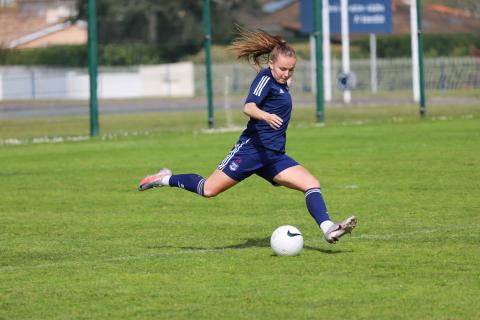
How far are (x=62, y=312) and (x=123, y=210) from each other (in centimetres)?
579

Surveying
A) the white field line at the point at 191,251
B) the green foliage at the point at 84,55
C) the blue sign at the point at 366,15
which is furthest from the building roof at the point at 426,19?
the white field line at the point at 191,251

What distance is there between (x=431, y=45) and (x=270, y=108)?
3464cm

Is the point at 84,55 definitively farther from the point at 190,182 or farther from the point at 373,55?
the point at 190,182

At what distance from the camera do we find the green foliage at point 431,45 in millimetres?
39906

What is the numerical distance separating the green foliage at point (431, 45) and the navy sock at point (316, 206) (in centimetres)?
2988

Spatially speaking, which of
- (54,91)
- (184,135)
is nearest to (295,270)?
(184,135)

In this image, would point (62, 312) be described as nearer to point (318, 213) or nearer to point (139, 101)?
point (318, 213)

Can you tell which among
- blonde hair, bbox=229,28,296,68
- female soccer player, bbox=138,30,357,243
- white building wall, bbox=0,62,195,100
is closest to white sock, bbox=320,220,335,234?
female soccer player, bbox=138,30,357,243

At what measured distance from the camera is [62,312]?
24.7 ft

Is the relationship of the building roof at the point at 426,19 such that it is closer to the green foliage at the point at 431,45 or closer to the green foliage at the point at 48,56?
the green foliage at the point at 431,45

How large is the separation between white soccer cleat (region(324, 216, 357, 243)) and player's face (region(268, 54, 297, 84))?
1.43 m

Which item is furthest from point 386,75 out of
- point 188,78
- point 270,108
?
point 270,108

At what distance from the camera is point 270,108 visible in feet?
32.8

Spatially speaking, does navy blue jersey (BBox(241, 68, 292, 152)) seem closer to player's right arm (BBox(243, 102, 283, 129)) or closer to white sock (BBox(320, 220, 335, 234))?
player's right arm (BBox(243, 102, 283, 129))
